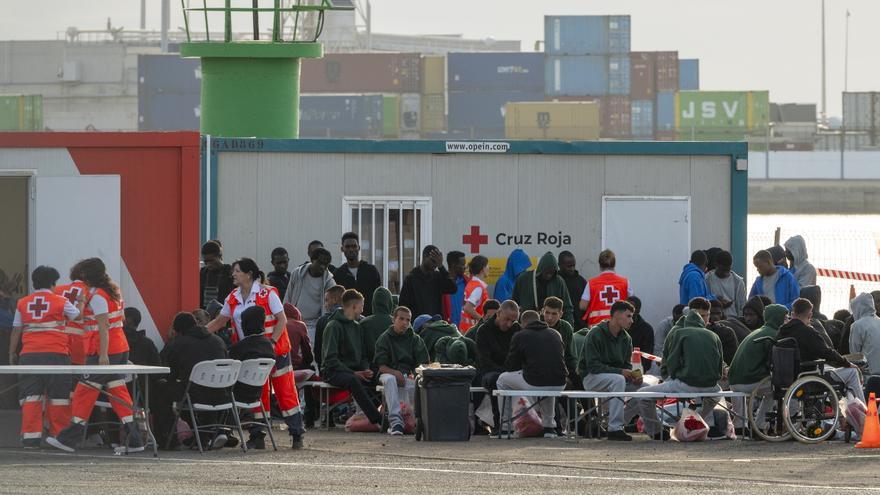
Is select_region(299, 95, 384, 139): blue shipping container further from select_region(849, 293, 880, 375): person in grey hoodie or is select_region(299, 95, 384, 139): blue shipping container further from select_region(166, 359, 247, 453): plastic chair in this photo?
select_region(166, 359, 247, 453): plastic chair

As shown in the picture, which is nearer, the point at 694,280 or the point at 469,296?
the point at 469,296

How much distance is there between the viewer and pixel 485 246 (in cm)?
1719

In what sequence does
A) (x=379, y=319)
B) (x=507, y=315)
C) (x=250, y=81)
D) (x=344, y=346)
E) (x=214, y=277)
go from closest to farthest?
1. (x=507, y=315)
2. (x=344, y=346)
3. (x=379, y=319)
4. (x=214, y=277)
5. (x=250, y=81)

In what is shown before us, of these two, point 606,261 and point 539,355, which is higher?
point 606,261

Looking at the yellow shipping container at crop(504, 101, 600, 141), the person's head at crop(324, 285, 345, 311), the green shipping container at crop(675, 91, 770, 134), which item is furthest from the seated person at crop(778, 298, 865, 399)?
the green shipping container at crop(675, 91, 770, 134)

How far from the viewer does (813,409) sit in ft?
42.6

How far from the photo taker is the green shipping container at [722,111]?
92812 millimetres

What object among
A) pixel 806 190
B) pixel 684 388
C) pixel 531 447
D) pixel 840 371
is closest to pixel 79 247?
pixel 531 447

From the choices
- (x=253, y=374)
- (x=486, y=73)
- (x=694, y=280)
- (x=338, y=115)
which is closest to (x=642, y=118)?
(x=486, y=73)

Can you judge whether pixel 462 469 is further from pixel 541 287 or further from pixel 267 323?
pixel 541 287

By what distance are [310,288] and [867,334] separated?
16.5 ft

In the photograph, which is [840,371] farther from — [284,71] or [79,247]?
[284,71]

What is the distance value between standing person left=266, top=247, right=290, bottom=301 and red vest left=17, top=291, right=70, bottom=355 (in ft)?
12.0

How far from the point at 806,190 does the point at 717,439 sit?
258 feet
